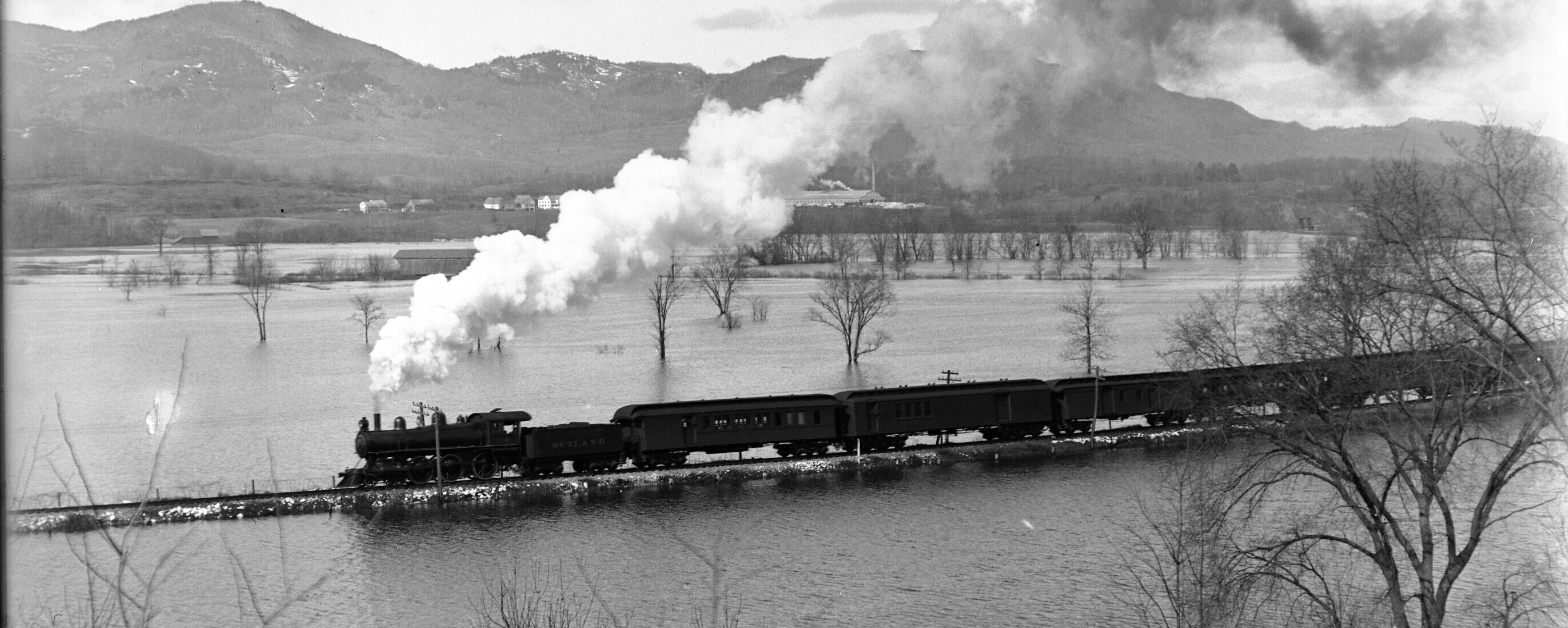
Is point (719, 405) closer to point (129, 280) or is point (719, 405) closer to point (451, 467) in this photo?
point (451, 467)

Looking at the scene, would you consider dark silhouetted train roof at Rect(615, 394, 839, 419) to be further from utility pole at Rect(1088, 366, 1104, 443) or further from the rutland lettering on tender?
utility pole at Rect(1088, 366, 1104, 443)

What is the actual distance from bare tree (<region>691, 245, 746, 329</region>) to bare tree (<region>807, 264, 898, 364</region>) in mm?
6156

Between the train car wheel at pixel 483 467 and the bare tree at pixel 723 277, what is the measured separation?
4977cm

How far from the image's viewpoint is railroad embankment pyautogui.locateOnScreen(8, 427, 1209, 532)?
1367 inches

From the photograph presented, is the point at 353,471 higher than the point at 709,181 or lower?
lower

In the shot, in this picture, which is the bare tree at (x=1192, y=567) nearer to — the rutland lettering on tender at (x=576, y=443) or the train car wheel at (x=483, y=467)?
the rutland lettering on tender at (x=576, y=443)

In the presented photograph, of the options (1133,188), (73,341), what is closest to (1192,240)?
(1133,188)

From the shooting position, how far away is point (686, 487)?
129 ft

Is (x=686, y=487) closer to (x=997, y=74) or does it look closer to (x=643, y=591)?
(x=643, y=591)

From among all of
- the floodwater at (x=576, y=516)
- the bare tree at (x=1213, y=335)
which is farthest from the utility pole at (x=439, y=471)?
the bare tree at (x=1213, y=335)

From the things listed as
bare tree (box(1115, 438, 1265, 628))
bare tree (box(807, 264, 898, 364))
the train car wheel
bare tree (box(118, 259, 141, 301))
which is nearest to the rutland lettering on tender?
the train car wheel

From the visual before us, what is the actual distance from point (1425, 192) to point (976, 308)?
76842 mm

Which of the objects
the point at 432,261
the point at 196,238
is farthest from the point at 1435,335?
the point at 196,238

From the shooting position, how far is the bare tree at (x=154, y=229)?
13562cm
